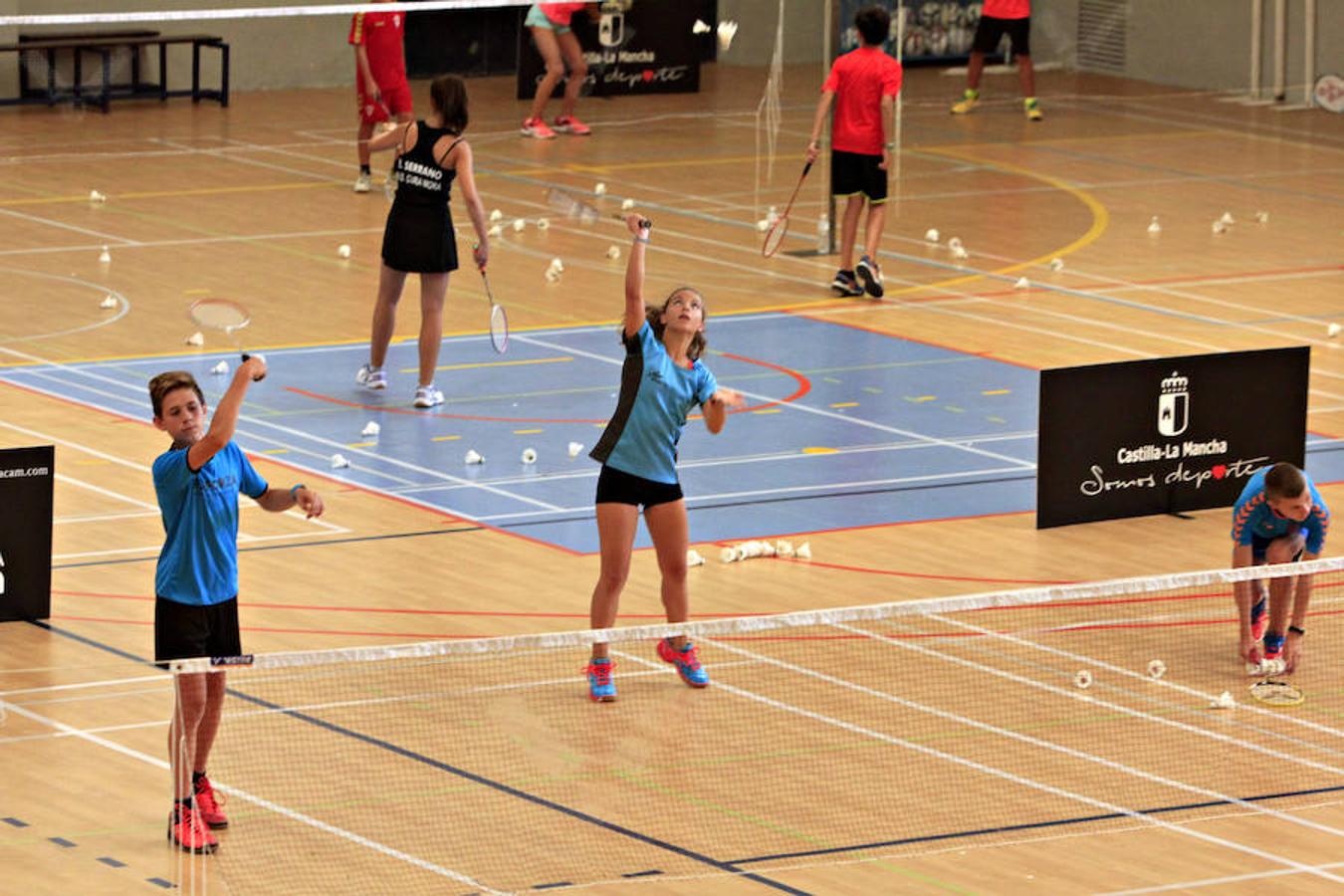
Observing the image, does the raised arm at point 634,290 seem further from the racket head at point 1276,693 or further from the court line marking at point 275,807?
the racket head at point 1276,693

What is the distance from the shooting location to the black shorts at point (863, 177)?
72.6ft

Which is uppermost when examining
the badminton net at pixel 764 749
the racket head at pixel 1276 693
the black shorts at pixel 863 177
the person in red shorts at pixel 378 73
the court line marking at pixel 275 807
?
the person in red shorts at pixel 378 73

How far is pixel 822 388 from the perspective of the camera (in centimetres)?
1902

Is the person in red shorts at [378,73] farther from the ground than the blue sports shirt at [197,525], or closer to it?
farther from the ground

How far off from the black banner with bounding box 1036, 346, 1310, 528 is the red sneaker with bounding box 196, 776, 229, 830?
249 inches

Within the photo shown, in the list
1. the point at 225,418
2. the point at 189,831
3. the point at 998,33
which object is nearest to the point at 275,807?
the point at 189,831

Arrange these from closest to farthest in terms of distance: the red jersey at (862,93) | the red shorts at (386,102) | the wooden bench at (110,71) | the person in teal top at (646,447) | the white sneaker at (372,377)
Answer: the person in teal top at (646,447) < the white sneaker at (372,377) < the red jersey at (862,93) < the red shorts at (386,102) < the wooden bench at (110,71)

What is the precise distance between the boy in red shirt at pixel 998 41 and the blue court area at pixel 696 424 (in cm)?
1277

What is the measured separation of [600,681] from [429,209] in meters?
6.45

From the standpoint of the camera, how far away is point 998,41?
1332 inches

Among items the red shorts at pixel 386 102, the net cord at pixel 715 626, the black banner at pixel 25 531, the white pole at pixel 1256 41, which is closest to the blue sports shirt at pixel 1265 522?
the net cord at pixel 715 626

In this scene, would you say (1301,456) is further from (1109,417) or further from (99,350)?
(99,350)

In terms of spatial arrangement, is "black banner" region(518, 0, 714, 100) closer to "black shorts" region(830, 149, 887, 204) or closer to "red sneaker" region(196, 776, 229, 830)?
"black shorts" region(830, 149, 887, 204)

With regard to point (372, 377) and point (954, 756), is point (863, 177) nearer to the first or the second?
point (372, 377)
